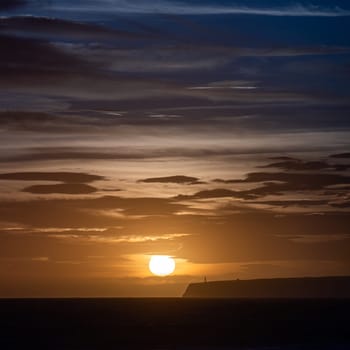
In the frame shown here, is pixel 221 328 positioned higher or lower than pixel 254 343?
higher

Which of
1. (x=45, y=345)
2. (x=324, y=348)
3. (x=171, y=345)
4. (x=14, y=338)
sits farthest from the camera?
(x=14, y=338)

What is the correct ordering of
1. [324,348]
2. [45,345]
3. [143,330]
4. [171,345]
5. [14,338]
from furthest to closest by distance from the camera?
[143,330] < [14,338] < [45,345] < [171,345] < [324,348]

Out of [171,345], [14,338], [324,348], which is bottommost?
[324,348]

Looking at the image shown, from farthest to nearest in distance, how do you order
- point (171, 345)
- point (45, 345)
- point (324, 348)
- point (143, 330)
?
point (143, 330) → point (45, 345) → point (171, 345) → point (324, 348)

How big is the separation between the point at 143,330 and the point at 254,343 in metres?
32.4

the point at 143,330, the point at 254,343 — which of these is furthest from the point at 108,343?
the point at 143,330

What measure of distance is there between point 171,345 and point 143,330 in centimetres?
3491

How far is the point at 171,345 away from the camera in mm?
87312

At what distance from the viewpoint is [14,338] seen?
10831cm

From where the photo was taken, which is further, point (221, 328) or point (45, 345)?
point (221, 328)

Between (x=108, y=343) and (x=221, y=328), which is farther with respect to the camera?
(x=221, y=328)

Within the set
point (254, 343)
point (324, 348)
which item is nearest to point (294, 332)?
point (254, 343)

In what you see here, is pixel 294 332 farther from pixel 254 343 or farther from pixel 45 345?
pixel 45 345

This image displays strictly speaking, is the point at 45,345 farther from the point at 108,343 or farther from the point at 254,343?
the point at 254,343
